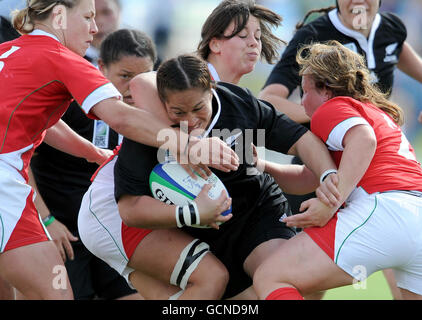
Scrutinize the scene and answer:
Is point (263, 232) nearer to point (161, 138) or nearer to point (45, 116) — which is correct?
point (161, 138)

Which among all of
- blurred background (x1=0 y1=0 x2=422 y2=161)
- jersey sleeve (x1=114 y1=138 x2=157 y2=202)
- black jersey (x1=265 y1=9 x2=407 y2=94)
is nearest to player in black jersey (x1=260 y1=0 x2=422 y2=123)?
black jersey (x1=265 y1=9 x2=407 y2=94)

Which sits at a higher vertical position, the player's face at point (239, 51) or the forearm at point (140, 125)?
the player's face at point (239, 51)

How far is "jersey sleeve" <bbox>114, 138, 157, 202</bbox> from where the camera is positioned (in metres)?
3.01

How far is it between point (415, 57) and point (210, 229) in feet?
9.40

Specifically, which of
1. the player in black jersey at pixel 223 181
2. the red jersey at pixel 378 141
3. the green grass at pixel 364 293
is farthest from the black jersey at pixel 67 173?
the green grass at pixel 364 293

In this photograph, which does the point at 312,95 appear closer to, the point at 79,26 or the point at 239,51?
the point at 239,51

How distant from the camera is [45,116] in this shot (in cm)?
323

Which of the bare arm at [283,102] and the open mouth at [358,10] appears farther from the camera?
the open mouth at [358,10]

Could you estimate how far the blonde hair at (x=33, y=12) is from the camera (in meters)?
3.27

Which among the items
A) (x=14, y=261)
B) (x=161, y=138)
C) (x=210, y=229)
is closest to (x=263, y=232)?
(x=210, y=229)

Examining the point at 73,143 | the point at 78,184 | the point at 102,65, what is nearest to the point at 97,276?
the point at 78,184

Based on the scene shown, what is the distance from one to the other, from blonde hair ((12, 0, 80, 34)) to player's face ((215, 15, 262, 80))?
961 mm

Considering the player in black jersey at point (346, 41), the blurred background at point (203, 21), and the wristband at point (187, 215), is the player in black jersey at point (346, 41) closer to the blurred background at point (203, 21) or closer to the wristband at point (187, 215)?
the wristband at point (187, 215)

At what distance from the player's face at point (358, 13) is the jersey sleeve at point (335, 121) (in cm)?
168
